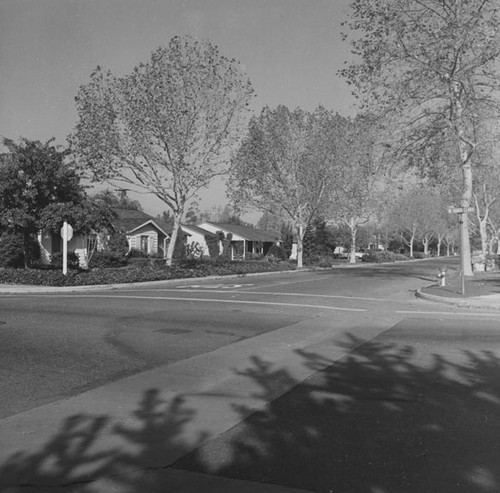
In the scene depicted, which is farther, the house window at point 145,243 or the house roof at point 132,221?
the house window at point 145,243

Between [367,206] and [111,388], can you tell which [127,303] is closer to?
[111,388]

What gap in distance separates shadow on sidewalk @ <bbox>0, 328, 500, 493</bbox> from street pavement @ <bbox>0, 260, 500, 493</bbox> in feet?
0.04

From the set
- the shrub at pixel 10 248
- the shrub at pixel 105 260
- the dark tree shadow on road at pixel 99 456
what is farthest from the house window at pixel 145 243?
the dark tree shadow on road at pixel 99 456

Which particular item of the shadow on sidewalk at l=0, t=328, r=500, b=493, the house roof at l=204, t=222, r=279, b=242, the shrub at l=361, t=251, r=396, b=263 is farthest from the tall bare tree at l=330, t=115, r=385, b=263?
the shadow on sidewalk at l=0, t=328, r=500, b=493

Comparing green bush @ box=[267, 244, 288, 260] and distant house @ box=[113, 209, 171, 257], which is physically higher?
distant house @ box=[113, 209, 171, 257]

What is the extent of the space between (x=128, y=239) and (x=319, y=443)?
3970 centimetres

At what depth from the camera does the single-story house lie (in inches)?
1399

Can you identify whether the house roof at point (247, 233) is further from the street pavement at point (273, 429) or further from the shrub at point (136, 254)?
the street pavement at point (273, 429)

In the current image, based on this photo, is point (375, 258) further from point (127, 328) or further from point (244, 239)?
point (127, 328)

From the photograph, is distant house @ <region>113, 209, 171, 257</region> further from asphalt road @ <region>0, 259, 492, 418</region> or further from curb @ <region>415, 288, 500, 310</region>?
curb @ <region>415, 288, 500, 310</region>

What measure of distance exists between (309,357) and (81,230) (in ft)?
67.5

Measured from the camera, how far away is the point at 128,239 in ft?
141

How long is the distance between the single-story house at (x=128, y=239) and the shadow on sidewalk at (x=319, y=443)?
95.6ft

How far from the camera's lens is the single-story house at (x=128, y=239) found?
3553 cm
